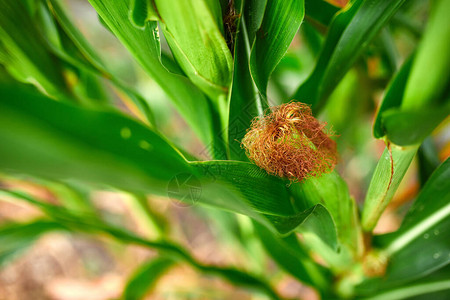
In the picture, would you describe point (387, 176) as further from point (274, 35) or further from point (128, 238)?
point (128, 238)

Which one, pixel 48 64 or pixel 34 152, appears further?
pixel 48 64

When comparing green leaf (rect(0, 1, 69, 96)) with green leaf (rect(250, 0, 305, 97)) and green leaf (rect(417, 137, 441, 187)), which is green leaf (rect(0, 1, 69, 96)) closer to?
green leaf (rect(250, 0, 305, 97))

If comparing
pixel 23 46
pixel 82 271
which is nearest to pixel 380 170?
pixel 23 46

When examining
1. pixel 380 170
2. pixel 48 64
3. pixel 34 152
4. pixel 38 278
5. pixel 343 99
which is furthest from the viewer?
→ pixel 38 278

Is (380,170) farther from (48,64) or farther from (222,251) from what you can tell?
(222,251)

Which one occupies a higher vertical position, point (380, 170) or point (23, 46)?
point (23, 46)

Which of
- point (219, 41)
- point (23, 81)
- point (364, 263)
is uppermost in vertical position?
point (23, 81)

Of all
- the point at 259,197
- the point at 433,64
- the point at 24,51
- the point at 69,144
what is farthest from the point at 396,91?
the point at 24,51
